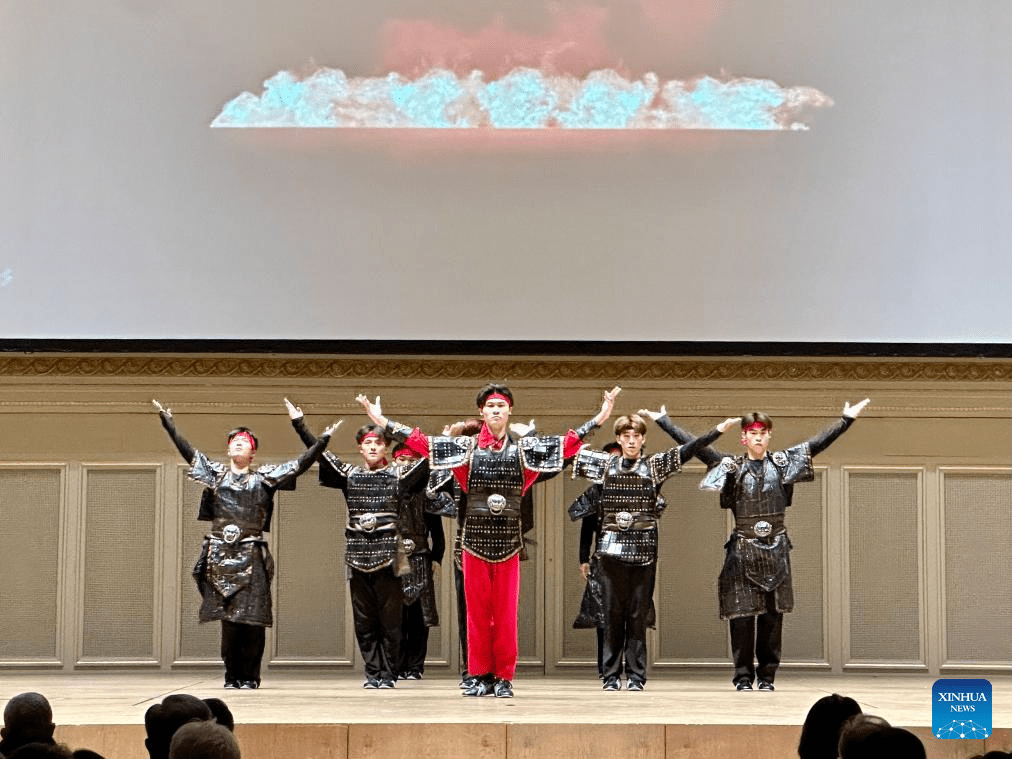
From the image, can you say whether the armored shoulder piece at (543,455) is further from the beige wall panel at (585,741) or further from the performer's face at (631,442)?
the beige wall panel at (585,741)

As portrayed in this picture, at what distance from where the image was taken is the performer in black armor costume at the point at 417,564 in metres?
6.96

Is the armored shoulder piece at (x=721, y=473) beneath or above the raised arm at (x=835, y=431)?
beneath

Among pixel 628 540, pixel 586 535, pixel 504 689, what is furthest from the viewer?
pixel 586 535

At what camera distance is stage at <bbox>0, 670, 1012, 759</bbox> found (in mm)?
4801

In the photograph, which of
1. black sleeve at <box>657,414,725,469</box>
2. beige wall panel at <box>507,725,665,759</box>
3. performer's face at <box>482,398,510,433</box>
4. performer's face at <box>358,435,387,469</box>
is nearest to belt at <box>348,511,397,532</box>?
performer's face at <box>358,435,387,469</box>

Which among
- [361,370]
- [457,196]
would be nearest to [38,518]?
[361,370]

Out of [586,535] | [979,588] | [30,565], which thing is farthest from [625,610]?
[30,565]

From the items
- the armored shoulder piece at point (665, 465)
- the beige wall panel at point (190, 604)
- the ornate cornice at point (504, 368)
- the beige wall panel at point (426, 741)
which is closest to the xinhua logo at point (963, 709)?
the beige wall panel at point (426, 741)

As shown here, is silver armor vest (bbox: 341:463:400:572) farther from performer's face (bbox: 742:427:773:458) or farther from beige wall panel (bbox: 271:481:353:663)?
performer's face (bbox: 742:427:773:458)

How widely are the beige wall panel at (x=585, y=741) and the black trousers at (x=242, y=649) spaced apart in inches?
84.5

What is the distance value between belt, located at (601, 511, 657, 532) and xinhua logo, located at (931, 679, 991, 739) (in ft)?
10.7

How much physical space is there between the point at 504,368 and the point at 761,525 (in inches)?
83.0

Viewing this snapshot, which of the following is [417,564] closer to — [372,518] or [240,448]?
[372,518]

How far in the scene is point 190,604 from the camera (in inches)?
319
